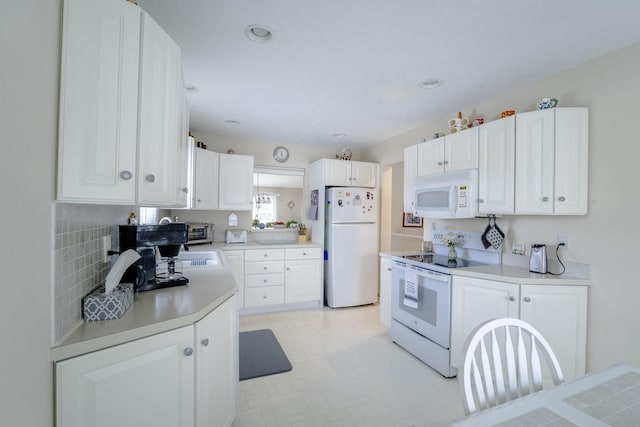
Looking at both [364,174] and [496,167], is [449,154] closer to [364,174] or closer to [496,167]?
[496,167]

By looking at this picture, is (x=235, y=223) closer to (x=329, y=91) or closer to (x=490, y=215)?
(x=329, y=91)

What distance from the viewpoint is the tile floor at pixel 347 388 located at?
6.29ft

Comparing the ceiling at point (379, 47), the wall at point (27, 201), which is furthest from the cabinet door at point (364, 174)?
the wall at point (27, 201)

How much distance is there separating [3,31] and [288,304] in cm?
375

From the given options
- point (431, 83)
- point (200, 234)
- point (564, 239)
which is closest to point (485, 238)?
point (564, 239)

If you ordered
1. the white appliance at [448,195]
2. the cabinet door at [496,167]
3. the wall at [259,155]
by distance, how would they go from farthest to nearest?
the wall at [259,155]
the white appliance at [448,195]
the cabinet door at [496,167]

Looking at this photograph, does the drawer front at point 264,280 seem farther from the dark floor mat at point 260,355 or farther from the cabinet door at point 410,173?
the cabinet door at point 410,173

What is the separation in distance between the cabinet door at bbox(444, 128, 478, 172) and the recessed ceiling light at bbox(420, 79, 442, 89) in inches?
20.7

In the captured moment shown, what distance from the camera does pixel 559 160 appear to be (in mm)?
2084

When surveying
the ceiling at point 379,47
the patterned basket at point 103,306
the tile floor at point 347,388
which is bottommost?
the tile floor at point 347,388

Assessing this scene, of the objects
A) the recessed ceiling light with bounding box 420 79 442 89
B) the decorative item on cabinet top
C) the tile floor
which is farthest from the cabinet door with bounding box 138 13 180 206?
the decorative item on cabinet top

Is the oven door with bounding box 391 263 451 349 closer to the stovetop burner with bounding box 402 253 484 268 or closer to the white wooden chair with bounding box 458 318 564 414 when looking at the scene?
the stovetop burner with bounding box 402 253 484 268

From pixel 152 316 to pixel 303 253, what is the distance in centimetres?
286

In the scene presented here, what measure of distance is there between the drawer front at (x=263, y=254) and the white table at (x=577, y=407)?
3244mm
